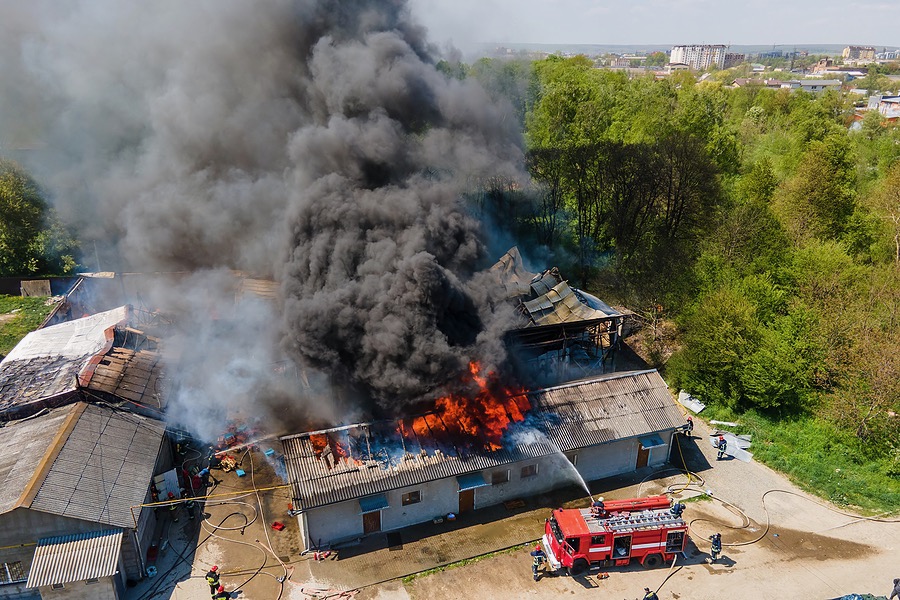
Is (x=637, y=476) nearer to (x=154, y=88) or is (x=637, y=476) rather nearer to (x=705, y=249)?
(x=705, y=249)

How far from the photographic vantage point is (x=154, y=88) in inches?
1364

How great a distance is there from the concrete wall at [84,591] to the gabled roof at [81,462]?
1.54m

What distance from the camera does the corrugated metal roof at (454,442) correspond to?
1822cm

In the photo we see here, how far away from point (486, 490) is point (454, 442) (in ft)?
7.28

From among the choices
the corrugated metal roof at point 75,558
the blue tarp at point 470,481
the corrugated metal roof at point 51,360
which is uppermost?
the corrugated metal roof at point 51,360

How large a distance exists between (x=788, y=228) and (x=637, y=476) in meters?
23.1

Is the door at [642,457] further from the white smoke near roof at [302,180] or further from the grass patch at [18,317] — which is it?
the grass patch at [18,317]

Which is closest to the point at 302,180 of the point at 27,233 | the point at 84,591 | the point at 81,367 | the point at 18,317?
the point at 81,367

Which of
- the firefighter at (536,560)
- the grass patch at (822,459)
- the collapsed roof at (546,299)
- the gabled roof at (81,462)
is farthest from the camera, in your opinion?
the collapsed roof at (546,299)

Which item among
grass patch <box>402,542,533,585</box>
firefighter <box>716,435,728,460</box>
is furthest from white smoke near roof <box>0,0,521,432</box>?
firefighter <box>716,435,728,460</box>

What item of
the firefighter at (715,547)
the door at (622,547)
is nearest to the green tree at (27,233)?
the door at (622,547)

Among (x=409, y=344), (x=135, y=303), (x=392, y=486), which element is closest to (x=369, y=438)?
(x=392, y=486)

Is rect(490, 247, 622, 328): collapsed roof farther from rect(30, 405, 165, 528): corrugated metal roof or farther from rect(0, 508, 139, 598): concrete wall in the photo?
rect(0, 508, 139, 598): concrete wall

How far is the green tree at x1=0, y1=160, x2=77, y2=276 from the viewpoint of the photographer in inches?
1620
